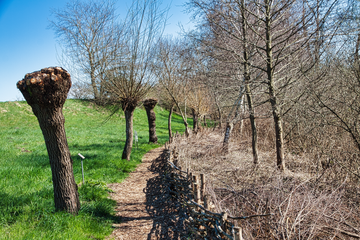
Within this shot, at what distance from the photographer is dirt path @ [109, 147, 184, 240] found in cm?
434

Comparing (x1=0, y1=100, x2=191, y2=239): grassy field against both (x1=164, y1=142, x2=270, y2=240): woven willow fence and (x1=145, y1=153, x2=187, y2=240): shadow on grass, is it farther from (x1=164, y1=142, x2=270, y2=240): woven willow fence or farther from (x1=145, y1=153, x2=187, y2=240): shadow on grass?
(x1=164, y1=142, x2=270, y2=240): woven willow fence

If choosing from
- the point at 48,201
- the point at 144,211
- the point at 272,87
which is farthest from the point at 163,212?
the point at 272,87

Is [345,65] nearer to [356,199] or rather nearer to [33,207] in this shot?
[356,199]

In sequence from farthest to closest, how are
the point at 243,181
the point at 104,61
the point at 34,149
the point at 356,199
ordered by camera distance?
the point at 34,149 → the point at 104,61 → the point at 243,181 → the point at 356,199

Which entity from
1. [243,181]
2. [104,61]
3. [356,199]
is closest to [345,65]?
[356,199]

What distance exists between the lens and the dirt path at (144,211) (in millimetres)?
4344

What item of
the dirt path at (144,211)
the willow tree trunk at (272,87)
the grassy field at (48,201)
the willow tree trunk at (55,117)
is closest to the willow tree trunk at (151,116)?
the grassy field at (48,201)

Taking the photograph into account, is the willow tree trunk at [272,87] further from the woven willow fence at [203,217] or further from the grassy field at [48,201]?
the grassy field at [48,201]

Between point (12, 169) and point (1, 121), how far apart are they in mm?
17062

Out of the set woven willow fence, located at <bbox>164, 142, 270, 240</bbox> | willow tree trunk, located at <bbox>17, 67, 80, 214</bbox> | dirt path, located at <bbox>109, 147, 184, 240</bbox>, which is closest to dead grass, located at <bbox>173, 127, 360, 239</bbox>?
woven willow fence, located at <bbox>164, 142, 270, 240</bbox>

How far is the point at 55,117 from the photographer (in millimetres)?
4297

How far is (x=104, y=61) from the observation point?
8.52 metres

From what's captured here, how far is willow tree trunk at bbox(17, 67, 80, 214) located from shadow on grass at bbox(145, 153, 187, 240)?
5.20 ft

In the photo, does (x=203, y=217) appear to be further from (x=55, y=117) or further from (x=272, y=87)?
(x=272, y=87)
